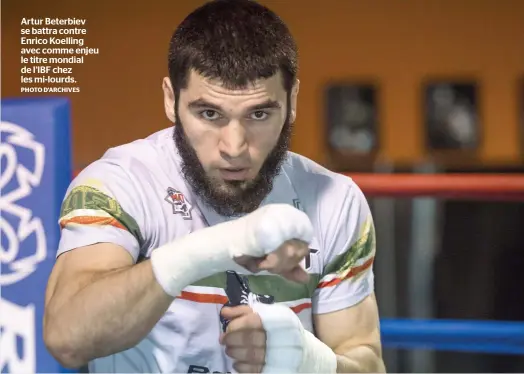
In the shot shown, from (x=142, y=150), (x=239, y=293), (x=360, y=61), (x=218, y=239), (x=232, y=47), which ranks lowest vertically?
(x=239, y=293)

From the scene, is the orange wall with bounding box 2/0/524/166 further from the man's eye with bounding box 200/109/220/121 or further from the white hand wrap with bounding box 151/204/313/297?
the white hand wrap with bounding box 151/204/313/297

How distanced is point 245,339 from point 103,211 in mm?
271

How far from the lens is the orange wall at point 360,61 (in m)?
4.38

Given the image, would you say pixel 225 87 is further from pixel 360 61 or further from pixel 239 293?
pixel 360 61

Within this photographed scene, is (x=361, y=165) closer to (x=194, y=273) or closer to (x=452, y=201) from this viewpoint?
(x=452, y=201)

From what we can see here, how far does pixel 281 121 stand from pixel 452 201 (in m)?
2.12

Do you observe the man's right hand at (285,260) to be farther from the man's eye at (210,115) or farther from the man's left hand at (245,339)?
the man's eye at (210,115)

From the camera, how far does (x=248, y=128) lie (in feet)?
4.35

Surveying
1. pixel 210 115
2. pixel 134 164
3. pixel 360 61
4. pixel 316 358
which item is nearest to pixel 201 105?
pixel 210 115

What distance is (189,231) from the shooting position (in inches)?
54.3

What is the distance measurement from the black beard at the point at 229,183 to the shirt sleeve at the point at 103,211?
91 millimetres

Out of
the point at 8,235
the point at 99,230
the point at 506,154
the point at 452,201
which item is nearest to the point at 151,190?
the point at 99,230

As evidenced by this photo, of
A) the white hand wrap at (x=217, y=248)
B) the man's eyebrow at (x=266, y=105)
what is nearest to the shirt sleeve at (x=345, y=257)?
the man's eyebrow at (x=266, y=105)

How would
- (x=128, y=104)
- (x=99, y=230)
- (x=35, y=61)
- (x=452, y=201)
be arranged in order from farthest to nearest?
(x=128, y=104) → (x=452, y=201) → (x=35, y=61) → (x=99, y=230)
